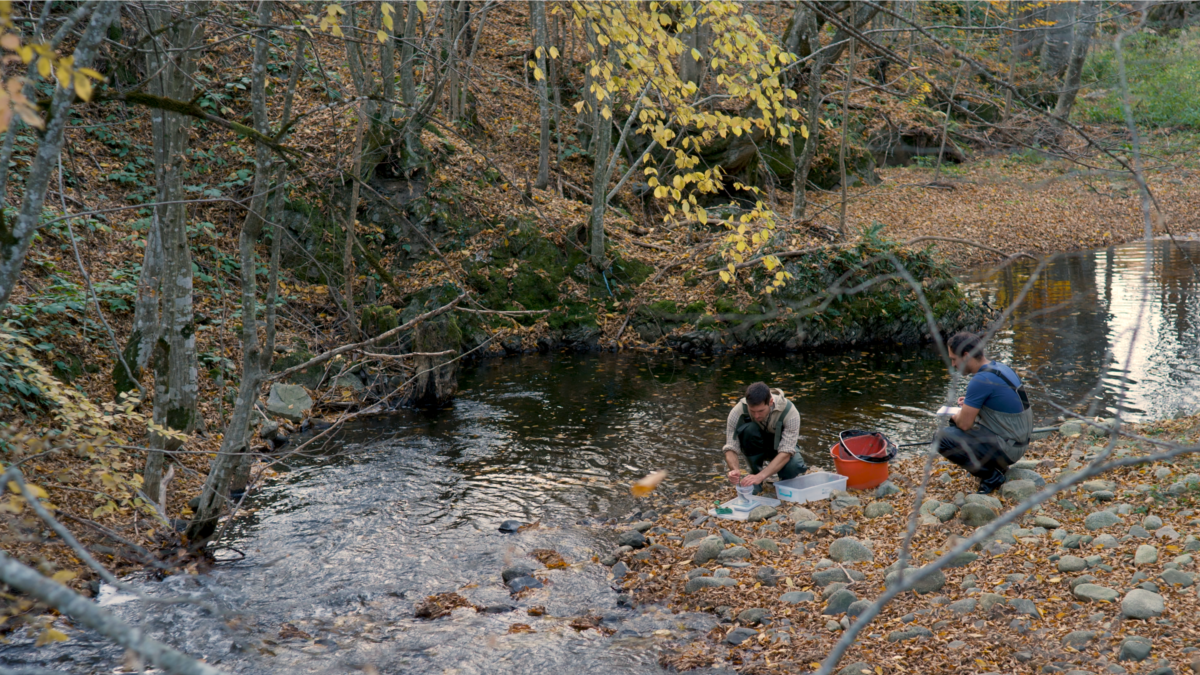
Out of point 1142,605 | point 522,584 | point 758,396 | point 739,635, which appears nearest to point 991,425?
point 758,396

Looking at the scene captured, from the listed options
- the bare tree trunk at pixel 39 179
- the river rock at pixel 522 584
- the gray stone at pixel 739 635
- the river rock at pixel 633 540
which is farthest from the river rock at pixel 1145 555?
the bare tree trunk at pixel 39 179

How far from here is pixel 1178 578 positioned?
4.40 m

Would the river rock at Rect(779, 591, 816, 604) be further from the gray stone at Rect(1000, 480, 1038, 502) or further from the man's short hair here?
the gray stone at Rect(1000, 480, 1038, 502)

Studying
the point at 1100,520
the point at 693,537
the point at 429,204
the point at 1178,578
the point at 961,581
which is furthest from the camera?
the point at 429,204

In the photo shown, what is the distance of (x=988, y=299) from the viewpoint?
15672 millimetres

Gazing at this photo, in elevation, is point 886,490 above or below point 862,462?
below

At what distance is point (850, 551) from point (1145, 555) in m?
1.73

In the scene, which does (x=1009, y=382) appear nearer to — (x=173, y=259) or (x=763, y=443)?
(x=763, y=443)

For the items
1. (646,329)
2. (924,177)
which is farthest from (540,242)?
(924,177)

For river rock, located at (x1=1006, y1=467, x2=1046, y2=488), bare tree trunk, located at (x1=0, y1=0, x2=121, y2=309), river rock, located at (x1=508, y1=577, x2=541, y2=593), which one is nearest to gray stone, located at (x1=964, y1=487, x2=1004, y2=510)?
river rock, located at (x1=1006, y1=467, x2=1046, y2=488)

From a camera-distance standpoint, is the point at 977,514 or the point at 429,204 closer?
the point at 977,514

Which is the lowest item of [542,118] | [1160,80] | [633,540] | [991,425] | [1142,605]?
[633,540]

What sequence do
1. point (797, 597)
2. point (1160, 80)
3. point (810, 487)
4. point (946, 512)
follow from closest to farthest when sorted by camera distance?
point (797, 597), point (946, 512), point (810, 487), point (1160, 80)

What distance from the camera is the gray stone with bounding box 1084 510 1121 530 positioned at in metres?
5.45
